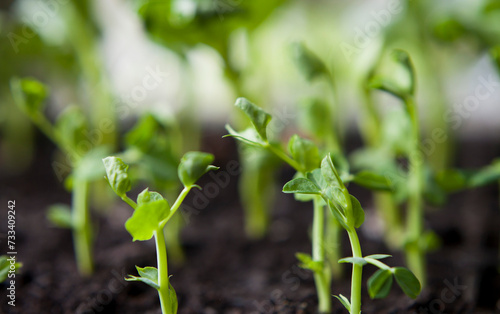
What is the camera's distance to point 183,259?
77 centimetres

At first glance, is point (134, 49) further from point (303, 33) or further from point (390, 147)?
point (390, 147)

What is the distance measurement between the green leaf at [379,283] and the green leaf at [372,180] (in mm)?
113

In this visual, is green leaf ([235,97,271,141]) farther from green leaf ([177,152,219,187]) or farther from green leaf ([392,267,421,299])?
green leaf ([392,267,421,299])

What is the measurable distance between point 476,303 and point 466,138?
1000 mm

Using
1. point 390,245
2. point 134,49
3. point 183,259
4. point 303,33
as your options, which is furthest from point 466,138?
point 134,49

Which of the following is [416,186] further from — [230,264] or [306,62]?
[230,264]

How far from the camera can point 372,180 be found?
0.51 m
